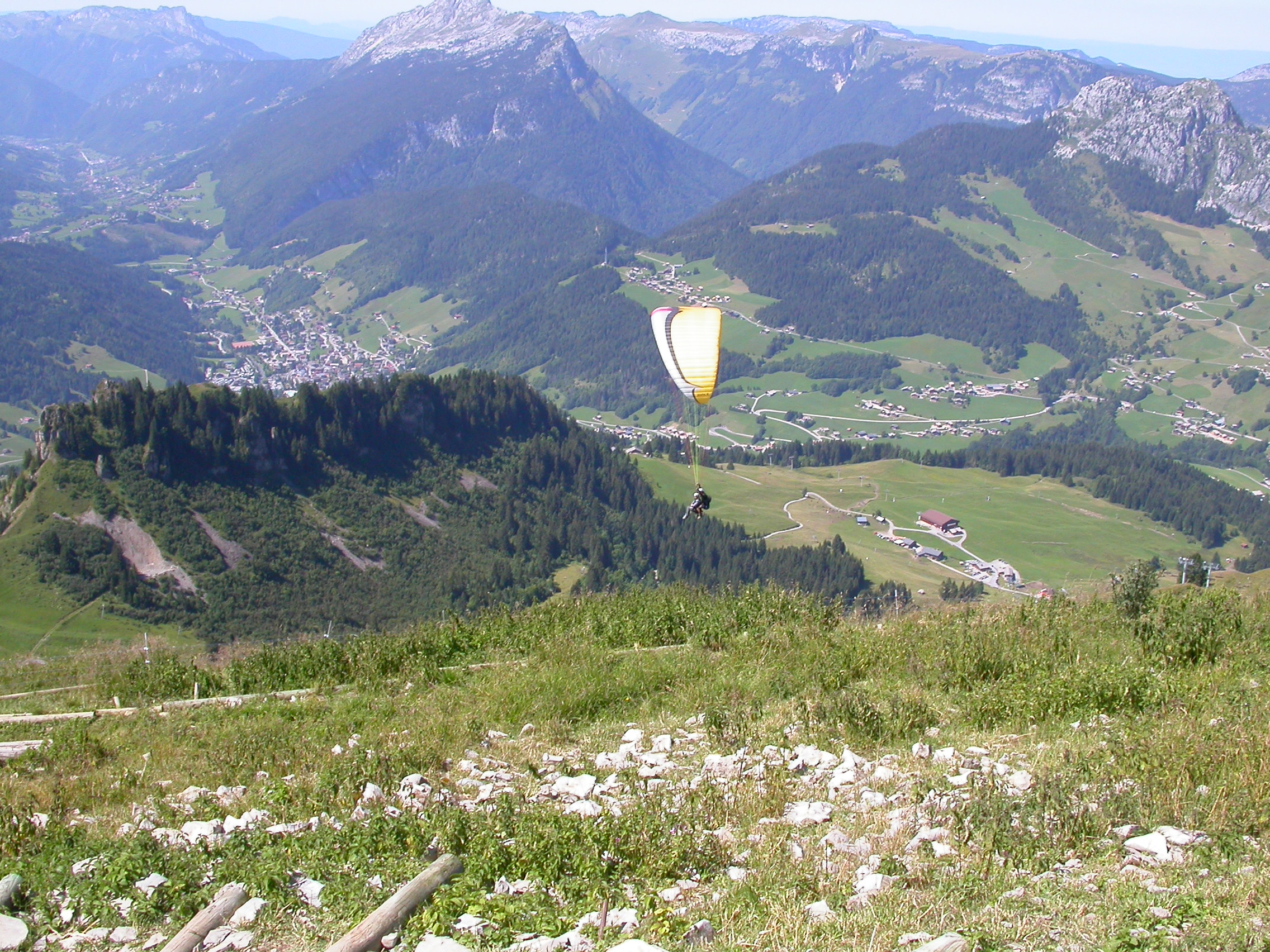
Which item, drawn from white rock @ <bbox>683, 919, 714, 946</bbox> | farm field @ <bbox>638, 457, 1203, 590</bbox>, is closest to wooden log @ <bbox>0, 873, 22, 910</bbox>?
white rock @ <bbox>683, 919, 714, 946</bbox>

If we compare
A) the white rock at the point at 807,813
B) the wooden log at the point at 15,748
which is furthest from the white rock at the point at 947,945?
the wooden log at the point at 15,748

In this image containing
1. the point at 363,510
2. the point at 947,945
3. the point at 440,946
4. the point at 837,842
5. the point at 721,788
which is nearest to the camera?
the point at 947,945

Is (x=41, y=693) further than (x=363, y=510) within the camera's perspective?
No

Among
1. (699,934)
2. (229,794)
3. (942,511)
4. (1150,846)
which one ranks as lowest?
(942,511)

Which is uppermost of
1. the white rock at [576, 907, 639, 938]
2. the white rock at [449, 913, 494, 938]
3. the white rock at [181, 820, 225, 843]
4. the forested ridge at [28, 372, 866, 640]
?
the white rock at [576, 907, 639, 938]

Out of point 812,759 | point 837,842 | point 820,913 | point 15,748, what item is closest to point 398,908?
point 820,913

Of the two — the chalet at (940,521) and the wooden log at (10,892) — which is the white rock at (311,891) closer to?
the wooden log at (10,892)

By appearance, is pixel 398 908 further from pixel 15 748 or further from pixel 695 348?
pixel 695 348

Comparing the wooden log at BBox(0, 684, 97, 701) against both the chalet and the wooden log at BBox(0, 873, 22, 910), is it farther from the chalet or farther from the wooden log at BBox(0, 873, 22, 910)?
the chalet
